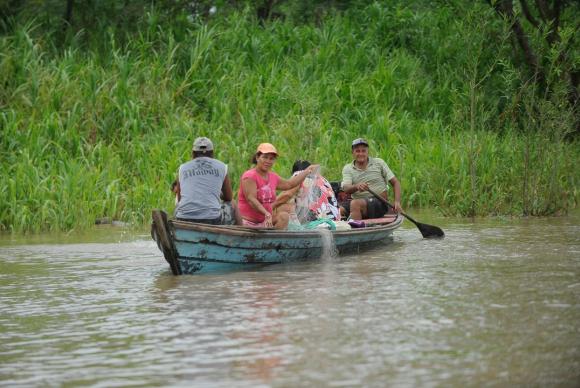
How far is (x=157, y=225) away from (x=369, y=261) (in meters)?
2.49

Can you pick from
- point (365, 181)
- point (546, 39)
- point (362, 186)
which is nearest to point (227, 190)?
point (362, 186)

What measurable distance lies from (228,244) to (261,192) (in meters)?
0.97

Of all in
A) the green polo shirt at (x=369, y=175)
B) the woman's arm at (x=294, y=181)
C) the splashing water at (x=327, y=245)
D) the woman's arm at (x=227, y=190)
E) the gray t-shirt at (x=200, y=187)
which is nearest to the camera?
the gray t-shirt at (x=200, y=187)

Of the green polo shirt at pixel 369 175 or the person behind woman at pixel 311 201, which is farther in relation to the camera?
the green polo shirt at pixel 369 175

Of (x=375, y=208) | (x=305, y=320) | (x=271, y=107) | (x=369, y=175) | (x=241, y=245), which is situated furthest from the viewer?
(x=271, y=107)

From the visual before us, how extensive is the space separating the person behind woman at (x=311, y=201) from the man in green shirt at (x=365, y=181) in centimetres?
69

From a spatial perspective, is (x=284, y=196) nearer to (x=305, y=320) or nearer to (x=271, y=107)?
(x=305, y=320)

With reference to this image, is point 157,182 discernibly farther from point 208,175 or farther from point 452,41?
point 452,41

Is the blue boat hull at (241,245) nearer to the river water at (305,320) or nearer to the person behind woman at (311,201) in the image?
the river water at (305,320)

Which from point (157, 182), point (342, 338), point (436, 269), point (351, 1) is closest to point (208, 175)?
point (436, 269)

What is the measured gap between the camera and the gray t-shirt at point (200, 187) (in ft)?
33.9

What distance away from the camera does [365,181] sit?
532 inches

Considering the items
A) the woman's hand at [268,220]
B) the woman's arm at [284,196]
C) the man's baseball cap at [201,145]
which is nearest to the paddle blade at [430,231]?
the woman's arm at [284,196]

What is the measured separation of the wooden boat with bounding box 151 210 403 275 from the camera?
9734mm
